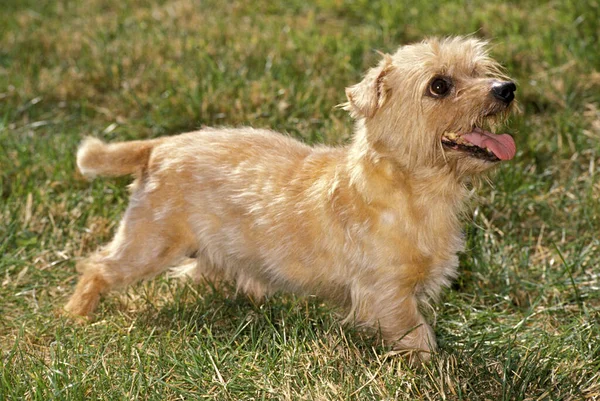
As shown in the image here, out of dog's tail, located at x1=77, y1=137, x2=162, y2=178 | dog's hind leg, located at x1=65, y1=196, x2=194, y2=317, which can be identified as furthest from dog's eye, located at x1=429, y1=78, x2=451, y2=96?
dog's tail, located at x1=77, y1=137, x2=162, y2=178

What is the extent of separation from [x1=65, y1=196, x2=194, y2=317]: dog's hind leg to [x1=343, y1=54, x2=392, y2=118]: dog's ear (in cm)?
109

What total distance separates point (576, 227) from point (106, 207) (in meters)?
2.77

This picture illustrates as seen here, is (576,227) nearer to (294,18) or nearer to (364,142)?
(364,142)

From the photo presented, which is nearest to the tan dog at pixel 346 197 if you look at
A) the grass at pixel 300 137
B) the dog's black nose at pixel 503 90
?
the dog's black nose at pixel 503 90

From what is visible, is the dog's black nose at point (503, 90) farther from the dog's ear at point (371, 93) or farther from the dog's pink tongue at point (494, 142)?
the dog's ear at point (371, 93)

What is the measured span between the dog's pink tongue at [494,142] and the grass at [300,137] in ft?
2.78

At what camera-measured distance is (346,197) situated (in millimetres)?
3824

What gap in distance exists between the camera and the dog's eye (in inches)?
139

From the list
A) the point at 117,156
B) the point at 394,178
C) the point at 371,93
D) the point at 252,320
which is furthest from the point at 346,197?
the point at 117,156

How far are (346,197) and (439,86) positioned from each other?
0.66m

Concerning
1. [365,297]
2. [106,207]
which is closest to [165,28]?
[106,207]

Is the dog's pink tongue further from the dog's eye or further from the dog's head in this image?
the dog's eye

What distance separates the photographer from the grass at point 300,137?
3.57 metres

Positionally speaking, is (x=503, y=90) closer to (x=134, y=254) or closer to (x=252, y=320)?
(x=252, y=320)
